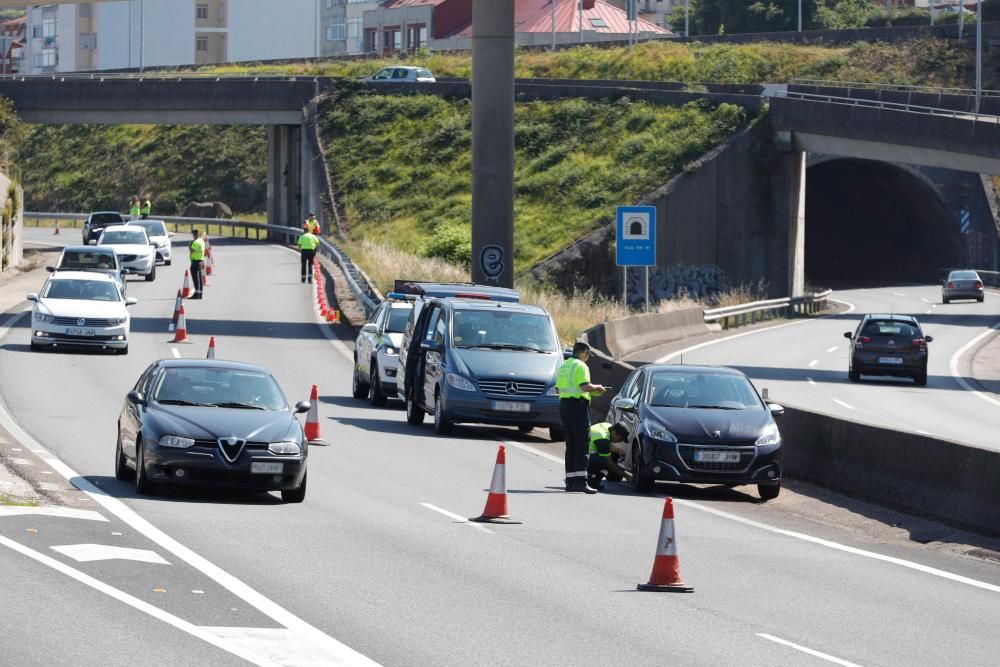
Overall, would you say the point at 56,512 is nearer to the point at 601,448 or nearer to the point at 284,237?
the point at 601,448

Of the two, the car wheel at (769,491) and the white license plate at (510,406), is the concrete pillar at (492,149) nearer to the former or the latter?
the white license plate at (510,406)

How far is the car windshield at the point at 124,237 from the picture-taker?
51.8 m

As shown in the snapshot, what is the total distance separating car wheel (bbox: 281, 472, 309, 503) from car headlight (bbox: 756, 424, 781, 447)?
509 cm

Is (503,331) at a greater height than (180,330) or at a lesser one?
greater

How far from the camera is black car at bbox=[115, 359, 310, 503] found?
1602cm

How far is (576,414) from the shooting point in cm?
1855

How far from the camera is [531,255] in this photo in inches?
2731

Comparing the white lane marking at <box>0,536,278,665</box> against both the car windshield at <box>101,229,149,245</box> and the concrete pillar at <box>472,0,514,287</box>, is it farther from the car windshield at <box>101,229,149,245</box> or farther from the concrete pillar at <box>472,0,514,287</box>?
the car windshield at <box>101,229,149,245</box>

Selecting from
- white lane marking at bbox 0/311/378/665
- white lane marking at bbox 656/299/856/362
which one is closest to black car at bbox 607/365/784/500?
white lane marking at bbox 0/311/378/665

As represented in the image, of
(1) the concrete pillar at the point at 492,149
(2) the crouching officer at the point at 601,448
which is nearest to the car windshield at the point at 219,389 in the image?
(2) the crouching officer at the point at 601,448

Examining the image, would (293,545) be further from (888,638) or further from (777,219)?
(777,219)

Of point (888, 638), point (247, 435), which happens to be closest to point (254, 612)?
point (888, 638)

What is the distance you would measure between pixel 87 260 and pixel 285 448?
26.2 meters

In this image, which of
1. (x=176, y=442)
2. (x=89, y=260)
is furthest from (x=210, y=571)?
(x=89, y=260)
